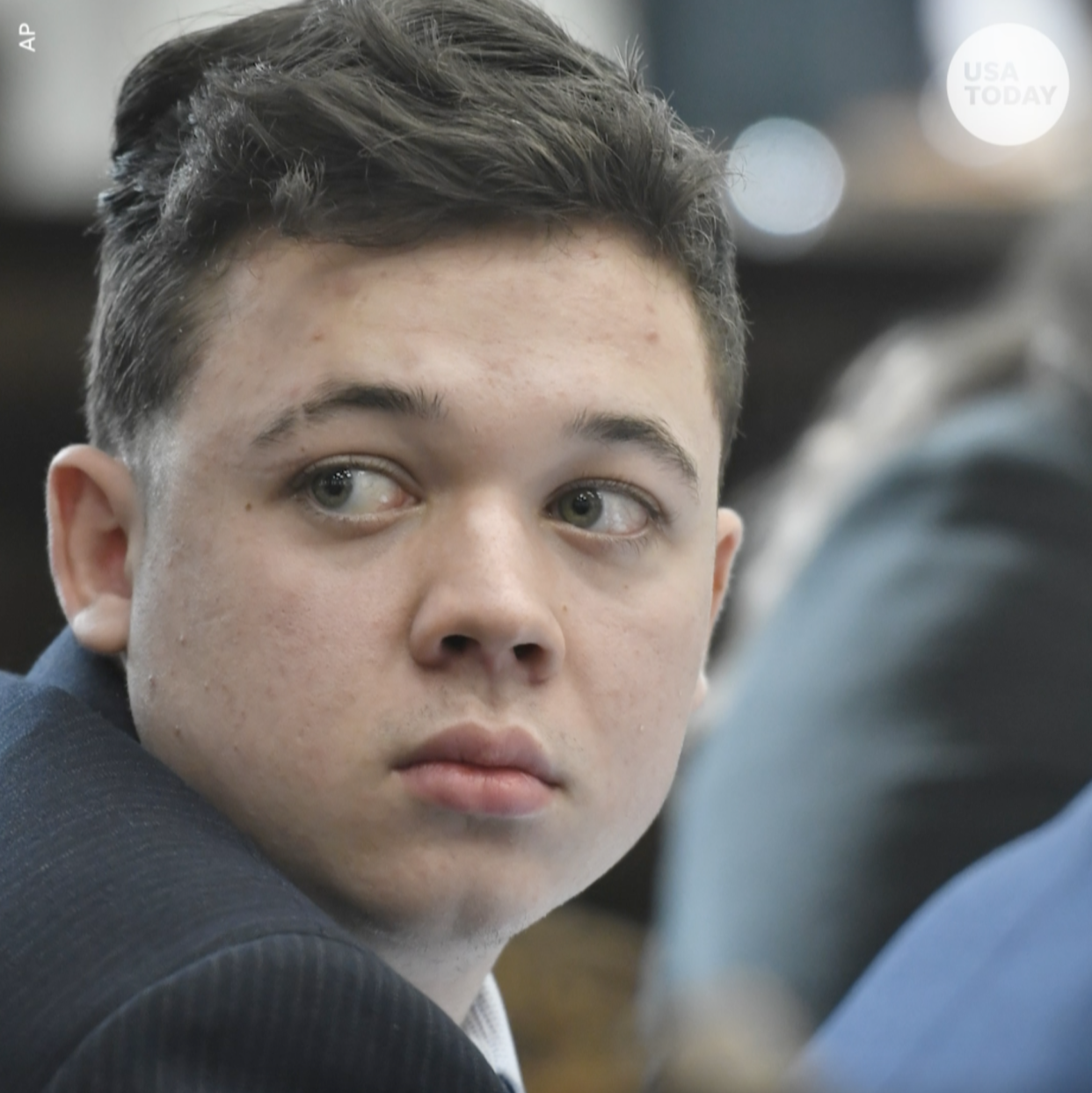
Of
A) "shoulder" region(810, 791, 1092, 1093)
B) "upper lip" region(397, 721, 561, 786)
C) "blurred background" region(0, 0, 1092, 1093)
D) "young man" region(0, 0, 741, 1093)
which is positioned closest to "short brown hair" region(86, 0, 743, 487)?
"young man" region(0, 0, 741, 1093)

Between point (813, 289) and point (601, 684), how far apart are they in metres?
2.23

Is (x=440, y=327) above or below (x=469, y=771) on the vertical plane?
above

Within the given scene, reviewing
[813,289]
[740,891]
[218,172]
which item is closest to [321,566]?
[218,172]

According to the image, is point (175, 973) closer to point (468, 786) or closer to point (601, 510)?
point (468, 786)

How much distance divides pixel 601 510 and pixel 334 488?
0.54ft

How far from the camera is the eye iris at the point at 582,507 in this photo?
1.04 metres

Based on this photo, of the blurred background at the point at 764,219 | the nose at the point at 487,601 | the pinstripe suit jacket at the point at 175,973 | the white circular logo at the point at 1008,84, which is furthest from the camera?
the blurred background at the point at 764,219

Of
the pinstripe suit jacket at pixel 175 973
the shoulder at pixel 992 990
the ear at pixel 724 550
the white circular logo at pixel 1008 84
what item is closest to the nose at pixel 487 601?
the pinstripe suit jacket at pixel 175 973

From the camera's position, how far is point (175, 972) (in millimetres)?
786

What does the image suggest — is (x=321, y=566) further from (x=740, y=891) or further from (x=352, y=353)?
(x=740, y=891)

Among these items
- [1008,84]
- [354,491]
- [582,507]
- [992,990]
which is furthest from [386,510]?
[1008,84]

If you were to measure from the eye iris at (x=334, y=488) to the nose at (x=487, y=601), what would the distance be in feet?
0.19

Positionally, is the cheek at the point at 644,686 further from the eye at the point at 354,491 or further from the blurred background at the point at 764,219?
the blurred background at the point at 764,219

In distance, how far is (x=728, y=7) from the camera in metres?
4.01
